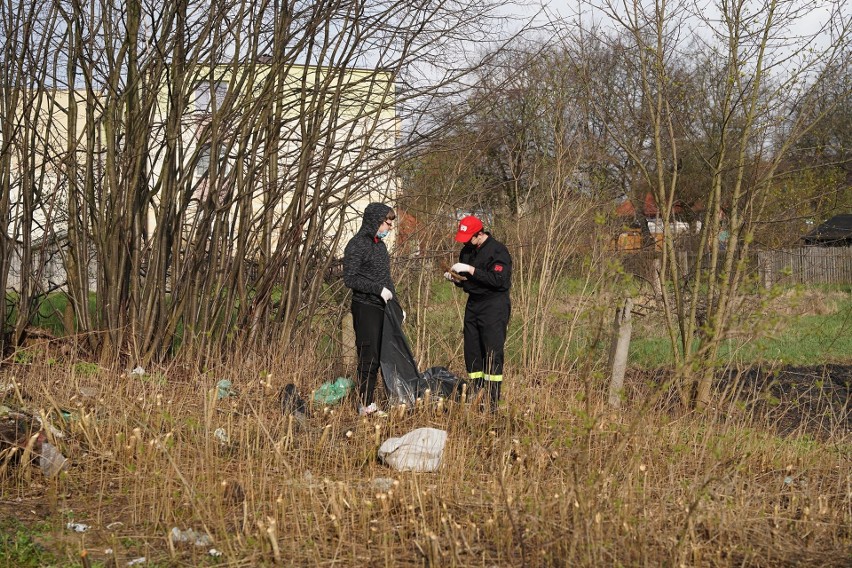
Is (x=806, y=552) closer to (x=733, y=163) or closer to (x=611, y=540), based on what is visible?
(x=611, y=540)

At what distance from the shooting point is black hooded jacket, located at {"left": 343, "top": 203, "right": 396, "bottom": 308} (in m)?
6.60

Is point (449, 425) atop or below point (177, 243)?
below

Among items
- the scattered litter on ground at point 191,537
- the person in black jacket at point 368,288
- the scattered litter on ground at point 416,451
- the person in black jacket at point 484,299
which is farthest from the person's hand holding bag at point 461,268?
the scattered litter on ground at point 191,537

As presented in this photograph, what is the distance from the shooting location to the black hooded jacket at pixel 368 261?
660cm

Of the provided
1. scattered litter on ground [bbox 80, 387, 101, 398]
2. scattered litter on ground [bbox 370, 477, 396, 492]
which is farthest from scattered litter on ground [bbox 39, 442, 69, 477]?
scattered litter on ground [bbox 370, 477, 396, 492]

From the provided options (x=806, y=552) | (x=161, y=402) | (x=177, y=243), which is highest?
(x=177, y=243)

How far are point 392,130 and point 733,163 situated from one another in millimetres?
2862

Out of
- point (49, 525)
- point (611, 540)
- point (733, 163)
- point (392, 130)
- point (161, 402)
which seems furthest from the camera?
point (392, 130)

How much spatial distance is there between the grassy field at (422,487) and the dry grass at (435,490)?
0.01 meters

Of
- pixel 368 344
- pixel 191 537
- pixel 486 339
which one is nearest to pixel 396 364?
pixel 368 344

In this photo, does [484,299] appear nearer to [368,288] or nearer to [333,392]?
[368,288]

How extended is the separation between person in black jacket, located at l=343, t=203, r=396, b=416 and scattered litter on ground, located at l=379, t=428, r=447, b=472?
1194 mm

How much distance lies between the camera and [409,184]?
32.0ft

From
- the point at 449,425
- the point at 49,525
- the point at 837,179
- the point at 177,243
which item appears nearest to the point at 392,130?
the point at 177,243
